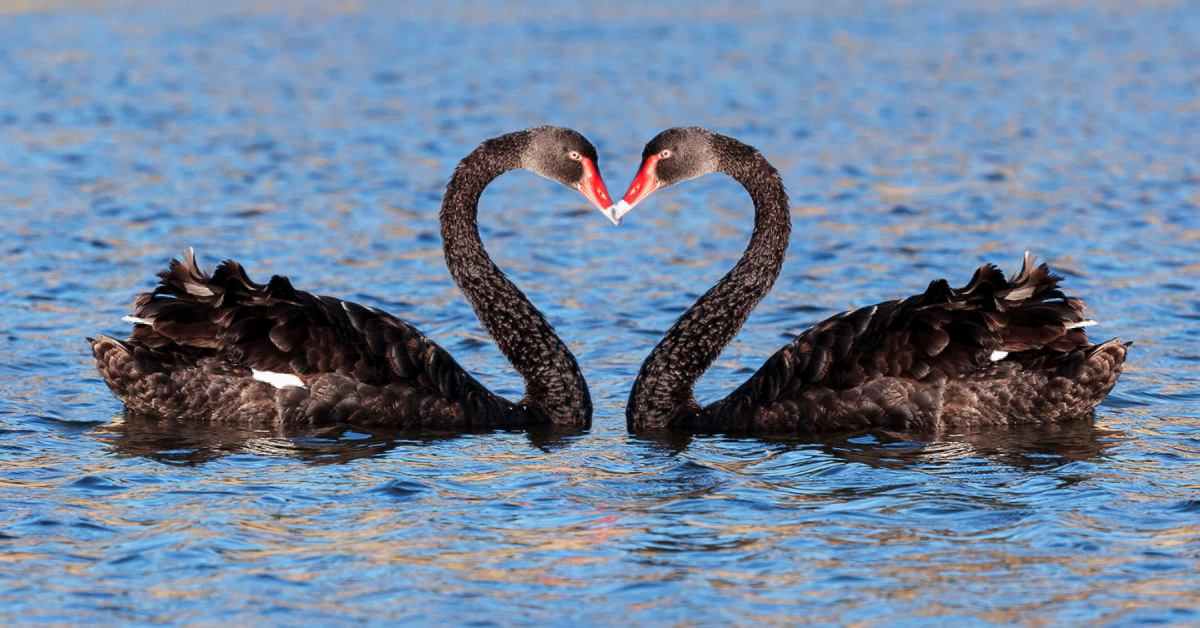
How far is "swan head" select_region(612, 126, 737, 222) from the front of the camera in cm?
973

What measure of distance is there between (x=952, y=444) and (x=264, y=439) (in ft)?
12.5

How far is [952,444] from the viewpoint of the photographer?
8.58 meters

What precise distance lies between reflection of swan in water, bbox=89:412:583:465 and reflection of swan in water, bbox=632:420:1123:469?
1145 mm

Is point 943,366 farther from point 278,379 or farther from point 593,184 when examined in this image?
point 278,379

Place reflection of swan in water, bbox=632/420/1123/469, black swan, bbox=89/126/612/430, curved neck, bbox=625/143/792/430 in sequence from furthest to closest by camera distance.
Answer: curved neck, bbox=625/143/792/430 → black swan, bbox=89/126/612/430 → reflection of swan in water, bbox=632/420/1123/469

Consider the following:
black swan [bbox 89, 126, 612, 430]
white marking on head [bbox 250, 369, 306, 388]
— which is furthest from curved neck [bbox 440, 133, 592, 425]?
white marking on head [bbox 250, 369, 306, 388]

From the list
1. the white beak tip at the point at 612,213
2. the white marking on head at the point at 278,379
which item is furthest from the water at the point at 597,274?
the white beak tip at the point at 612,213

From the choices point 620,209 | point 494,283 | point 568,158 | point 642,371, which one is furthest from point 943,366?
point 494,283

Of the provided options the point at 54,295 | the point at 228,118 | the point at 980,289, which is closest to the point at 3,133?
the point at 228,118

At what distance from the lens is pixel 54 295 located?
12648 millimetres

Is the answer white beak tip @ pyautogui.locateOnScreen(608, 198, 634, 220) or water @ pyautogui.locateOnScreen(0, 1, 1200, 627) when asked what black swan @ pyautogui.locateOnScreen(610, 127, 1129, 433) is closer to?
water @ pyautogui.locateOnScreen(0, 1, 1200, 627)

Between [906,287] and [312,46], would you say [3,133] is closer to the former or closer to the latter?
[312,46]

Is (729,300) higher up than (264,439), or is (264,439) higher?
(729,300)

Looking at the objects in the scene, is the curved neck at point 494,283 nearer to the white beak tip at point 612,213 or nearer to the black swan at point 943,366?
the white beak tip at point 612,213
